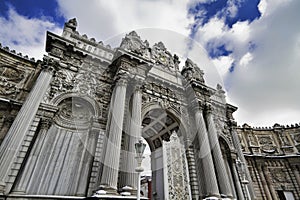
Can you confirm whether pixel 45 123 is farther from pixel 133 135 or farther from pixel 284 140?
pixel 284 140

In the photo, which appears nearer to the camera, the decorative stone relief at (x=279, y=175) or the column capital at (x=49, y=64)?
→ the column capital at (x=49, y=64)

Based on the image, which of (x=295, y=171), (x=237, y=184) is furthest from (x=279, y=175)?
(x=237, y=184)

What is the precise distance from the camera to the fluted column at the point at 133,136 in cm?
802

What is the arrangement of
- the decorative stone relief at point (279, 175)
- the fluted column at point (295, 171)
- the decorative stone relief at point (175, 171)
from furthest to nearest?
the decorative stone relief at point (279, 175)
the fluted column at point (295, 171)
the decorative stone relief at point (175, 171)

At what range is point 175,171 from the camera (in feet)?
42.4

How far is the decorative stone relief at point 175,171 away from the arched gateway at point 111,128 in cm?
7

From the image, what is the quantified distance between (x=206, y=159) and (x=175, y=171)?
274 cm

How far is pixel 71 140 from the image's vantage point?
898 centimetres

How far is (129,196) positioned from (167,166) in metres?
6.17

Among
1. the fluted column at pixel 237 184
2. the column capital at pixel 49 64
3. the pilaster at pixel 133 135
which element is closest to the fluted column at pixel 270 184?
the fluted column at pixel 237 184

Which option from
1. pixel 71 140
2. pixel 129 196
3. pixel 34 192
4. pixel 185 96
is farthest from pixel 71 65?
pixel 185 96

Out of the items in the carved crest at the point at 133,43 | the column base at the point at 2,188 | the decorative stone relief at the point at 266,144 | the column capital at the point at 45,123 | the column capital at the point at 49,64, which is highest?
the carved crest at the point at 133,43

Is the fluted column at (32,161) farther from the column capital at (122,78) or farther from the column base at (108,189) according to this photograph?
the column capital at (122,78)

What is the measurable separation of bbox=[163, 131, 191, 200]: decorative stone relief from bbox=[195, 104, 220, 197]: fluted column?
59.7 inches
